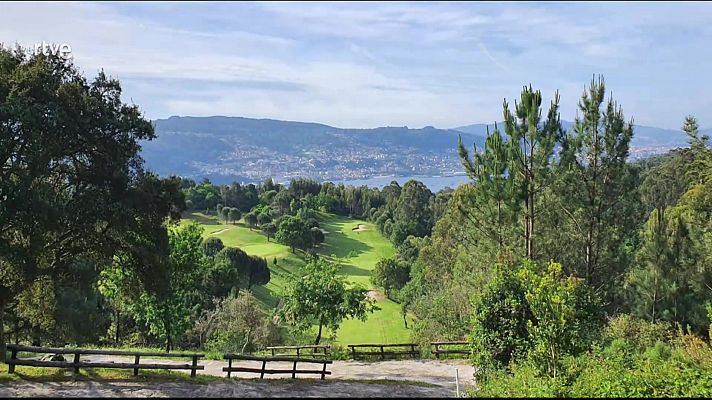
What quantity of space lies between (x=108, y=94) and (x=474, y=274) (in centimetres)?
1835

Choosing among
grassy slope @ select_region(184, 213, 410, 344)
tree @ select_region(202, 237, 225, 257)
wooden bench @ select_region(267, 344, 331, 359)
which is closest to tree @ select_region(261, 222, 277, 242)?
grassy slope @ select_region(184, 213, 410, 344)

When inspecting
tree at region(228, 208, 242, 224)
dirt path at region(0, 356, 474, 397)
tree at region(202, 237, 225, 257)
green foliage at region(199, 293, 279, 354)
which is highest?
dirt path at region(0, 356, 474, 397)

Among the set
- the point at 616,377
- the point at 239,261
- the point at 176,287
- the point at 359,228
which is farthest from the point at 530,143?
the point at 359,228

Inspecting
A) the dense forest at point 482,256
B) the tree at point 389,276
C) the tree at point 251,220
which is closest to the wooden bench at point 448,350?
the dense forest at point 482,256

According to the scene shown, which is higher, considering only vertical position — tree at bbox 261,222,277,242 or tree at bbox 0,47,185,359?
tree at bbox 0,47,185,359

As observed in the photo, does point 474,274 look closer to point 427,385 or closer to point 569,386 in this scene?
point 427,385

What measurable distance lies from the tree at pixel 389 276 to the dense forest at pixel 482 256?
2579 centimetres

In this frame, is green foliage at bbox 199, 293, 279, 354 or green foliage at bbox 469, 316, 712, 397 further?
green foliage at bbox 199, 293, 279, 354

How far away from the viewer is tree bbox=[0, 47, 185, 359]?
14.1m

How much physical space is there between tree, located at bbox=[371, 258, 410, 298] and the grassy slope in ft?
6.45

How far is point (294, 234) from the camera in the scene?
7688 cm

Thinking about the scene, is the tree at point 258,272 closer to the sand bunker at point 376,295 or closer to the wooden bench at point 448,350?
the sand bunker at point 376,295

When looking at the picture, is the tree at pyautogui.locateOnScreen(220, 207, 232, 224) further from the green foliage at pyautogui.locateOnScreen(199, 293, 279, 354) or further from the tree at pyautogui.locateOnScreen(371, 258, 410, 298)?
the green foliage at pyautogui.locateOnScreen(199, 293, 279, 354)

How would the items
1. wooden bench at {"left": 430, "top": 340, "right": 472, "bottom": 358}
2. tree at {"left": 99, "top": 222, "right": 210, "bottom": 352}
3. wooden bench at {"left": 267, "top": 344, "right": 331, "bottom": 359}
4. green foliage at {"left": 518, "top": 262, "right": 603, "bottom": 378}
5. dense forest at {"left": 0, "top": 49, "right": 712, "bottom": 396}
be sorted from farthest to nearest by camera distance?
wooden bench at {"left": 267, "top": 344, "right": 331, "bottom": 359} < tree at {"left": 99, "top": 222, "right": 210, "bottom": 352} < wooden bench at {"left": 430, "top": 340, "right": 472, "bottom": 358} < dense forest at {"left": 0, "top": 49, "right": 712, "bottom": 396} < green foliage at {"left": 518, "top": 262, "right": 603, "bottom": 378}
